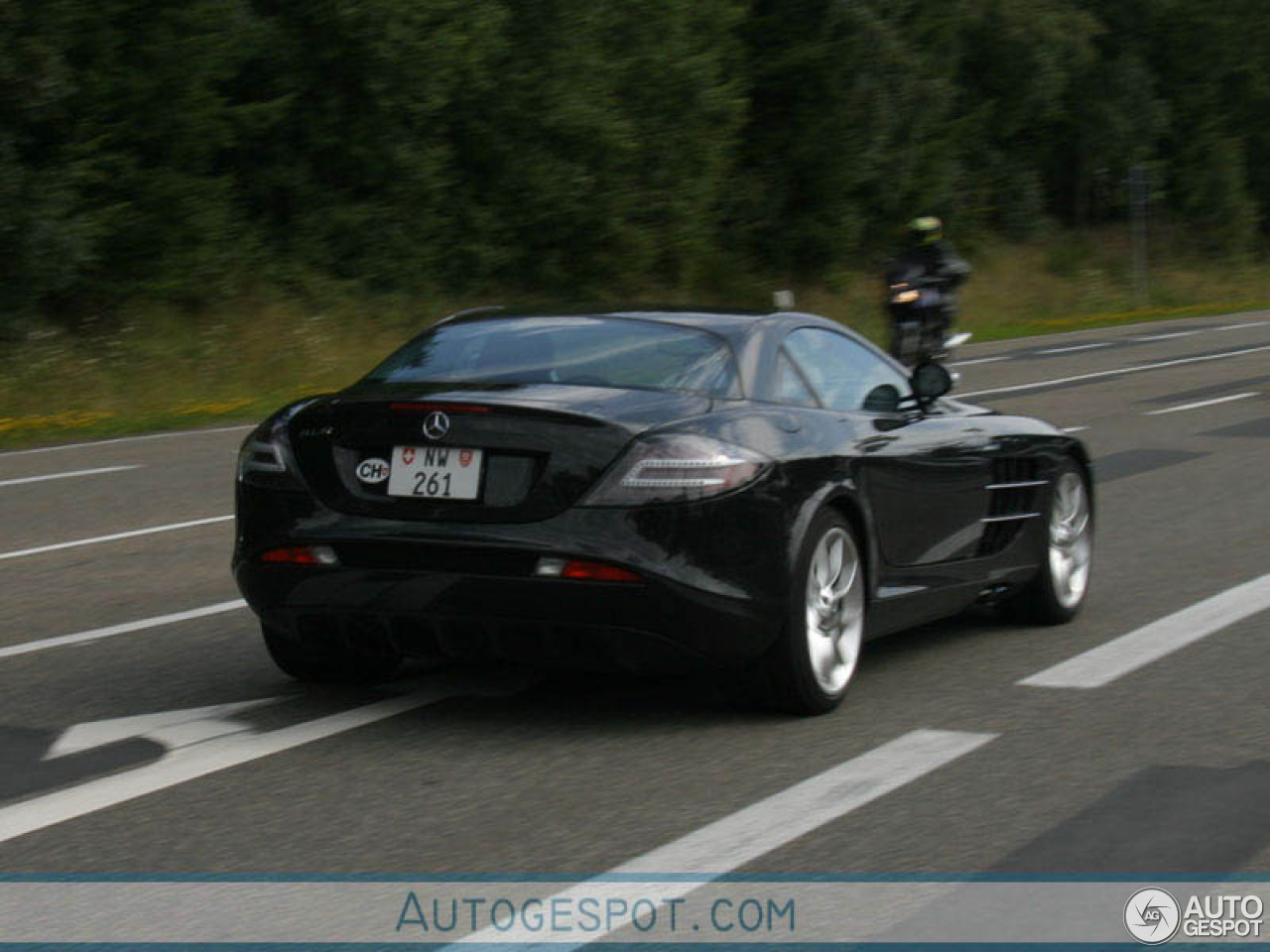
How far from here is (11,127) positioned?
24.1 metres

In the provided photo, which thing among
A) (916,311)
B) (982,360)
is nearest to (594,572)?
(916,311)

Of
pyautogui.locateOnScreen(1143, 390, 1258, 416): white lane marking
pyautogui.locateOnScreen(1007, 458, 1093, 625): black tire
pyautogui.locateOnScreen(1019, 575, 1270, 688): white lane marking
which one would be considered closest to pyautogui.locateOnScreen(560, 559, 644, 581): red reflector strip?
pyautogui.locateOnScreen(1019, 575, 1270, 688): white lane marking

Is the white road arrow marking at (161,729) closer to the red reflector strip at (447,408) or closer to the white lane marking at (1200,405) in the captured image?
the red reflector strip at (447,408)

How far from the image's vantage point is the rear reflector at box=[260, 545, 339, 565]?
20.4ft

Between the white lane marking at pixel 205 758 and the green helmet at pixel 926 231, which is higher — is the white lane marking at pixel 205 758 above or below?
below

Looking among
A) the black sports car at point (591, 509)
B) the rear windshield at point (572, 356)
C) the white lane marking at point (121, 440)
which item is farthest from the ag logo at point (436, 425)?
the white lane marking at point (121, 440)

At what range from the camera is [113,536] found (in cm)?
1141

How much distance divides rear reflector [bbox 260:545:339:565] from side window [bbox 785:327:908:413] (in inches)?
68.1

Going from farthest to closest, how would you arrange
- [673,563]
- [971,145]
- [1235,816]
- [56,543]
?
[971,145]
[56,543]
[673,563]
[1235,816]

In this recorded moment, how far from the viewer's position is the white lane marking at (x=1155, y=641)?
7121 millimetres

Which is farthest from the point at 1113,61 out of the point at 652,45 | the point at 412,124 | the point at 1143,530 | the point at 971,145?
the point at 1143,530

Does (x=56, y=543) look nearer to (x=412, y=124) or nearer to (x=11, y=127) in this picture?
(x=11, y=127)

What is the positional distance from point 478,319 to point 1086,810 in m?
2.87

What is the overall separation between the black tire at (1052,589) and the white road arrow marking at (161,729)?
10.3 ft
